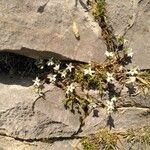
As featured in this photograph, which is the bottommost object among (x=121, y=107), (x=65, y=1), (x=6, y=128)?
(x=6, y=128)

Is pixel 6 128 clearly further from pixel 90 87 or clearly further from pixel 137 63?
pixel 137 63

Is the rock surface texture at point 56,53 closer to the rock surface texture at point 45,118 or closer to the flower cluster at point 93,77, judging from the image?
the rock surface texture at point 45,118

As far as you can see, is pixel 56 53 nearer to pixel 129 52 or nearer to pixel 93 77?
pixel 93 77

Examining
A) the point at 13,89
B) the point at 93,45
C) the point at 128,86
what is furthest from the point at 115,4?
the point at 13,89

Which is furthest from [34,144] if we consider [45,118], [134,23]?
[134,23]

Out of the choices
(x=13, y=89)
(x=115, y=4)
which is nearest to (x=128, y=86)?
(x=115, y=4)

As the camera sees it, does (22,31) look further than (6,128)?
No

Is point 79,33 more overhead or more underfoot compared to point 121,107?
more overhead
